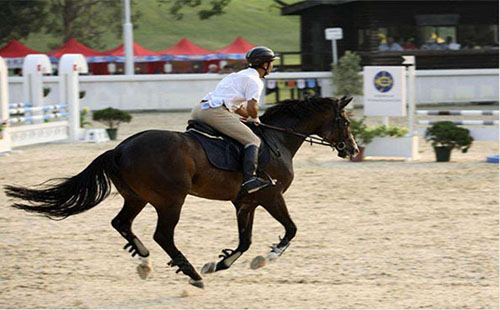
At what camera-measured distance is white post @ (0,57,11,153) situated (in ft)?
55.4

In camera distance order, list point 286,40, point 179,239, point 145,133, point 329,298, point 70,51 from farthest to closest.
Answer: point 286,40 < point 70,51 < point 179,239 < point 145,133 < point 329,298

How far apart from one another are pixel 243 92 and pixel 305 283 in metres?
1.71

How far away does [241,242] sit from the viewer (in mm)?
7688

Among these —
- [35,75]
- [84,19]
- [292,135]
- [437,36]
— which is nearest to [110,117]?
[35,75]

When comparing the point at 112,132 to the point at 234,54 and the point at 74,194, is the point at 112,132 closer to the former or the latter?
the point at 74,194

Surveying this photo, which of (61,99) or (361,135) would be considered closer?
(361,135)

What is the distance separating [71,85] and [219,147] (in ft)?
43.1

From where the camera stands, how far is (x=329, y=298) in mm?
6734

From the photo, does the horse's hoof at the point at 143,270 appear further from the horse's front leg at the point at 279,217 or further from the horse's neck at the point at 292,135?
the horse's neck at the point at 292,135

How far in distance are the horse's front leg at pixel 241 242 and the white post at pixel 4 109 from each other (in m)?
10.2

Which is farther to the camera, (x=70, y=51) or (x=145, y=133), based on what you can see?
(x=70, y=51)

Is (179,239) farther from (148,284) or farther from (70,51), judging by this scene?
(70,51)

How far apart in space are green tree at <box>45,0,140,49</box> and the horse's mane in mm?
49672

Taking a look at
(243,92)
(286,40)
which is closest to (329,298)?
A: (243,92)
